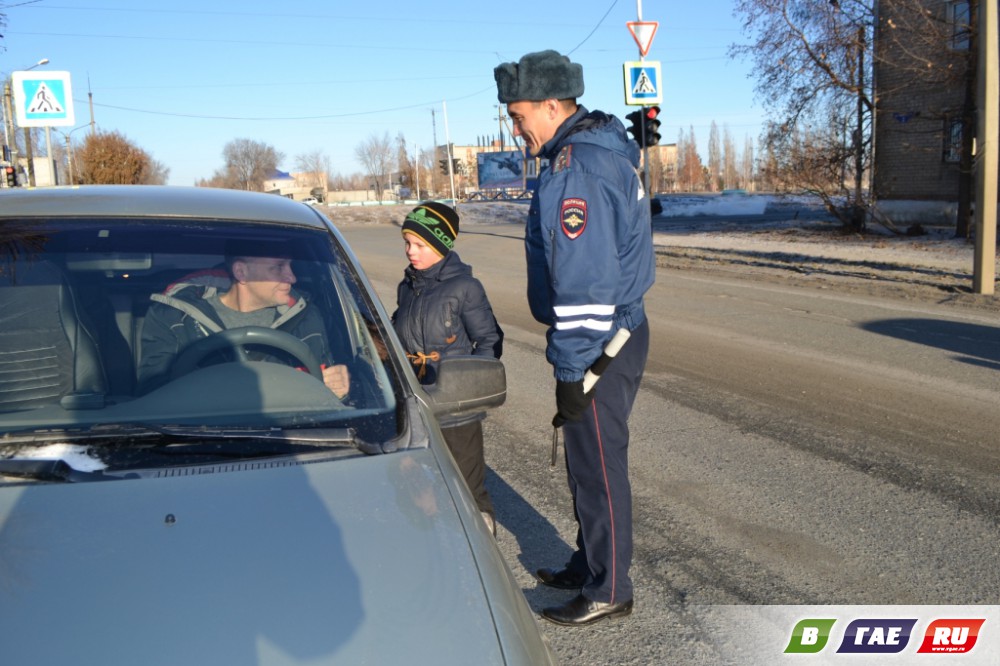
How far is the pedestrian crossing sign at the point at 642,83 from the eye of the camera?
60.7 ft

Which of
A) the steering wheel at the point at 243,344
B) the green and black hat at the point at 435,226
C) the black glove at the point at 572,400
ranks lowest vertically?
the black glove at the point at 572,400

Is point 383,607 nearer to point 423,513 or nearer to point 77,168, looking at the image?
point 423,513

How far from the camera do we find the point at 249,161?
192 ft

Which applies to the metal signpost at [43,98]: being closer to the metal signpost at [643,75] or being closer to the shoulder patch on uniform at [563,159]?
the metal signpost at [643,75]

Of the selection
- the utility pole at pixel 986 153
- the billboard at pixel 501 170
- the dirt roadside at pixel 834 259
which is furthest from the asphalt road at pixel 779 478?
the billboard at pixel 501 170

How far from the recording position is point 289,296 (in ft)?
9.75

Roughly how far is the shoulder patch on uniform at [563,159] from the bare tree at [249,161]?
5032 centimetres

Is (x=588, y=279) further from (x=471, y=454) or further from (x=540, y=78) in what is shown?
(x=471, y=454)

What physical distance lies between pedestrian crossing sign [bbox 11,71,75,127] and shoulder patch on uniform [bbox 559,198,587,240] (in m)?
17.7

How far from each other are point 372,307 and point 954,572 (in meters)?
2.60

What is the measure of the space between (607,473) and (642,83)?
1633 cm

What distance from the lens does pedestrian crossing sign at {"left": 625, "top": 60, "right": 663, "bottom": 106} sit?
60.7ft

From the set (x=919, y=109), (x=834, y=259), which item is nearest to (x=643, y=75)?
(x=834, y=259)

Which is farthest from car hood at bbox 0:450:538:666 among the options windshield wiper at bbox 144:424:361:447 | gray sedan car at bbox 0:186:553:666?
windshield wiper at bbox 144:424:361:447
